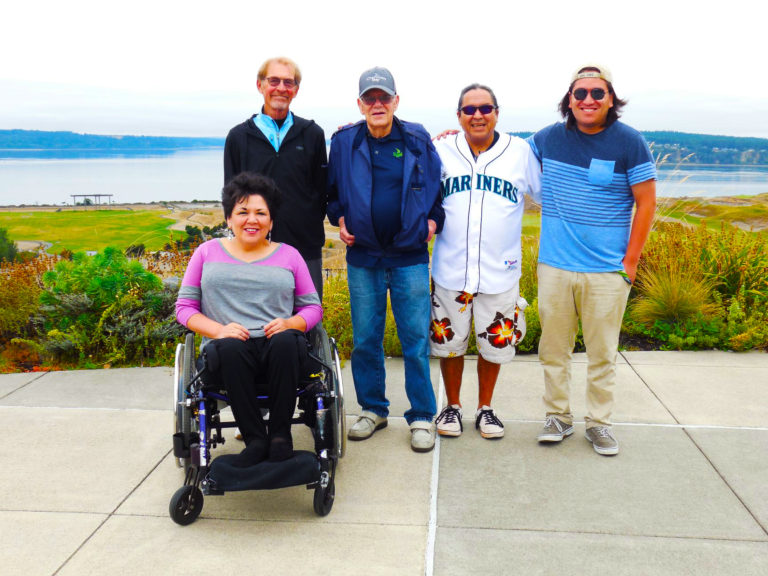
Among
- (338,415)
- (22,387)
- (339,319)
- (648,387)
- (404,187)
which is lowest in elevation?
(22,387)

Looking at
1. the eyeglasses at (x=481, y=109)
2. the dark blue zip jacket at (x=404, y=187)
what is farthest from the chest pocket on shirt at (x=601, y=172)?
the dark blue zip jacket at (x=404, y=187)

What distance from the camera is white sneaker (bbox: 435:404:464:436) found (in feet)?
12.0

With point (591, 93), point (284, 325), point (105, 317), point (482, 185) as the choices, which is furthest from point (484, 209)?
point (105, 317)

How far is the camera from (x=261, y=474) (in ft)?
8.67

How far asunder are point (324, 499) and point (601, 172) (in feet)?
6.60

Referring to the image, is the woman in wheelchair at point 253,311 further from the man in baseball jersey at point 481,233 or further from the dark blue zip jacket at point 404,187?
the man in baseball jersey at point 481,233

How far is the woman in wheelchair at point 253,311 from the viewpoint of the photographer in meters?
2.73

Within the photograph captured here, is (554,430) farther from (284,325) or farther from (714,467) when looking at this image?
(284,325)

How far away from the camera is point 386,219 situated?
328 centimetres

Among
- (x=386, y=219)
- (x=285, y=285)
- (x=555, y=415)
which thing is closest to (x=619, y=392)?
(x=555, y=415)

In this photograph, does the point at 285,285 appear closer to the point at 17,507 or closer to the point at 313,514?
the point at 313,514

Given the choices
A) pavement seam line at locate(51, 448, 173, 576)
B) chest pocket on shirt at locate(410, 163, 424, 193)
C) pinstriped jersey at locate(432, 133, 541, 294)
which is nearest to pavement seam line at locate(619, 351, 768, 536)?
pinstriped jersey at locate(432, 133, 541, 294)

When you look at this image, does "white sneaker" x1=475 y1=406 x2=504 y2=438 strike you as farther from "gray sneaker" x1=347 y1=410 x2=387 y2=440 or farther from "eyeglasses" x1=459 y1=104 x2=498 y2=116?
"eyeglasses" x1=459 y1=104 x2=498 y2=116

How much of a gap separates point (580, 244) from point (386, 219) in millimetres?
985
